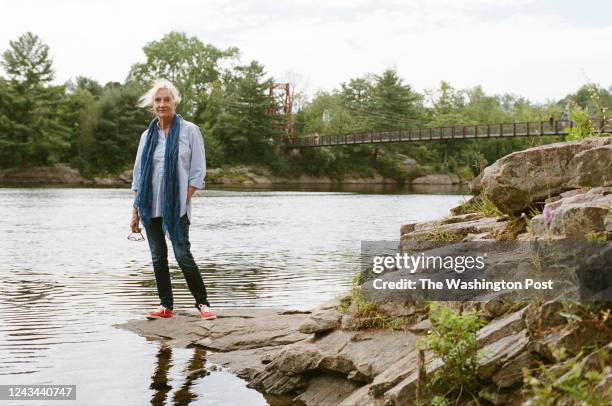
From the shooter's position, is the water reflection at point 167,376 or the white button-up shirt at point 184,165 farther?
the white button-up shirt at point 184,165

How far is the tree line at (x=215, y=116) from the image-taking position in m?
66.8

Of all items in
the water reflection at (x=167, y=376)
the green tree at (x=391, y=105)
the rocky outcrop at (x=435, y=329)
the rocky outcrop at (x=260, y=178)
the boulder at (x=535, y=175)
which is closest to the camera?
the rocky outcrop at (x=435, y=329)

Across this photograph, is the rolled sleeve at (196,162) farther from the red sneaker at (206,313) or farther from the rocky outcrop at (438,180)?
the rocky outcrop at (438,180)

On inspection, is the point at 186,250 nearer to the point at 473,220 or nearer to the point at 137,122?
the point at 473,220

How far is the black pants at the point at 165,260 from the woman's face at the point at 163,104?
86 centimetres

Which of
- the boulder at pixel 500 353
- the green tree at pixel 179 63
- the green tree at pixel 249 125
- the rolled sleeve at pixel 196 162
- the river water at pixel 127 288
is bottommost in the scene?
the river water at pixel 127 288

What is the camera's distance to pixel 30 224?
22.2 metres

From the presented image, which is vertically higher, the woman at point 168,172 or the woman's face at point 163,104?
the woman's face at point 163,104

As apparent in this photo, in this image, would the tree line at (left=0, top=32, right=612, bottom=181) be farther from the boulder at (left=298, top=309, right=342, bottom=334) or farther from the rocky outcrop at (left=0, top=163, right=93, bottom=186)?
the boulder at (left=298, top=309, right=342, bottom=334)

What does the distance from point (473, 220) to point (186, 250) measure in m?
2.40

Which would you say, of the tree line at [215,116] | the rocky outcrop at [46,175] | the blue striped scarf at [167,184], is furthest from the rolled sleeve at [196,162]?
the rocky outcrop at [46,175]

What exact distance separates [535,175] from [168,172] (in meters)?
2.92

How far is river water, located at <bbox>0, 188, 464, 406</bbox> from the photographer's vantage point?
5512mm

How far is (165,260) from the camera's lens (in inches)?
285
